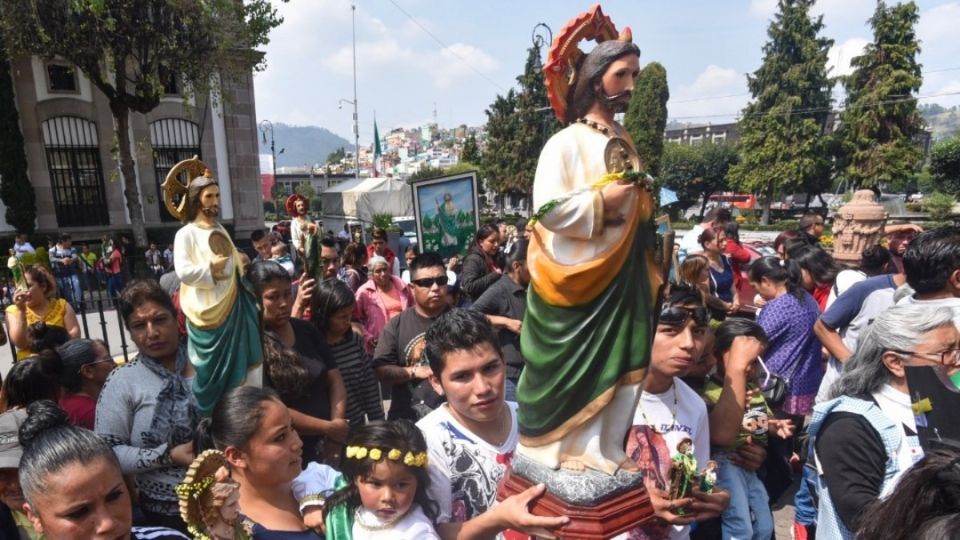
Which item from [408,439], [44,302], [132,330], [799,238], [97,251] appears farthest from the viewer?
[97,251]

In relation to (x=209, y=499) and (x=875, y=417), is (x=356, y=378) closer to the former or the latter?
(x=209, y=499)

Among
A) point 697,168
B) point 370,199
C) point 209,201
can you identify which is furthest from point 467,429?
point 697,168

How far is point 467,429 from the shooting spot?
2240 millimetres

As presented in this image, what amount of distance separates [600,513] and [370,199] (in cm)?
1758

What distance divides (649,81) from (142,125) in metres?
33.7

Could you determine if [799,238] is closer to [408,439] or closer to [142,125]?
[408,439]

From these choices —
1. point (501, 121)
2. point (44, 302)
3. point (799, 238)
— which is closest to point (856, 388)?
point (799, 238)

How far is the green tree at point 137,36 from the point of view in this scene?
1293 centimetres

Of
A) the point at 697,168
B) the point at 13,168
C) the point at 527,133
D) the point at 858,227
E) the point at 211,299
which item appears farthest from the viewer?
the point at 697,168

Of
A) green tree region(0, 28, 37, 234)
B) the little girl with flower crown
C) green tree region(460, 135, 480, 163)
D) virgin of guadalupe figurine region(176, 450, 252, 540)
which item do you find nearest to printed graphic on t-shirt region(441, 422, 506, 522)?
the little girl with flower crown

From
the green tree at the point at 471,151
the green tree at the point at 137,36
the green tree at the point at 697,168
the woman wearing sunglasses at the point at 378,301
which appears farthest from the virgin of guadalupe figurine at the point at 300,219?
the green tree at the point at 471,151

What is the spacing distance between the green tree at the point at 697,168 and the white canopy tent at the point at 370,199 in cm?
2956

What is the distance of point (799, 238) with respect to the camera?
6.92 meters

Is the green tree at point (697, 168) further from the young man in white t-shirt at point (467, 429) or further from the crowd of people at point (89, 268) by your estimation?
the young man in white t-shirt at point (467, 429)
